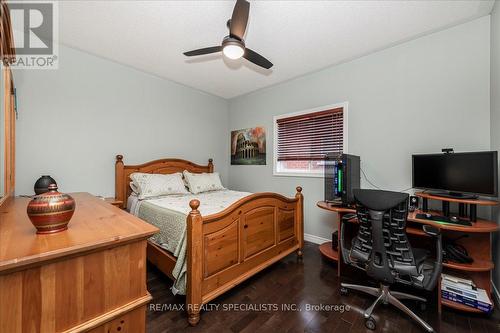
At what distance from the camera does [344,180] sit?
2395 mm

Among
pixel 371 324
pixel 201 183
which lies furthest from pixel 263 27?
pixel 371 324

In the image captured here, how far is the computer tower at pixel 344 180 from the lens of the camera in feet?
7.82

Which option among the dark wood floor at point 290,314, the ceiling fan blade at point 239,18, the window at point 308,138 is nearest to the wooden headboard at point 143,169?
the dark wood floor at point 290,314

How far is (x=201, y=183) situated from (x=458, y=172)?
3054 mm

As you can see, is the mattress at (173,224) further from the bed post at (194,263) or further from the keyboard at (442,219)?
the keyboard at (442,219)

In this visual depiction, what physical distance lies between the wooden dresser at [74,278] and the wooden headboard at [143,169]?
1971 millimetres

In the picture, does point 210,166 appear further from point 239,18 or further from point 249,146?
point 239,18

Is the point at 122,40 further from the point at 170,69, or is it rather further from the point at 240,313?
the point at 240,313

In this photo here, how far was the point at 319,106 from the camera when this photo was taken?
3.17 m

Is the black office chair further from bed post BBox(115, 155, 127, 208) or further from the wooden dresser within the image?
bed post BBox(115, 155, 127, 208)

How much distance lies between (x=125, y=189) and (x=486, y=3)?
446cm

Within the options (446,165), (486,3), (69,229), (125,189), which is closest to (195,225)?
(69,229)

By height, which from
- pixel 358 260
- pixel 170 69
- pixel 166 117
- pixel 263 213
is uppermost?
pixel 170 69

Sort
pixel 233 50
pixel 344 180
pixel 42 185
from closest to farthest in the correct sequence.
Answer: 1. pixel 233 50
2. pixel 42 185
3. pixel 344 180
